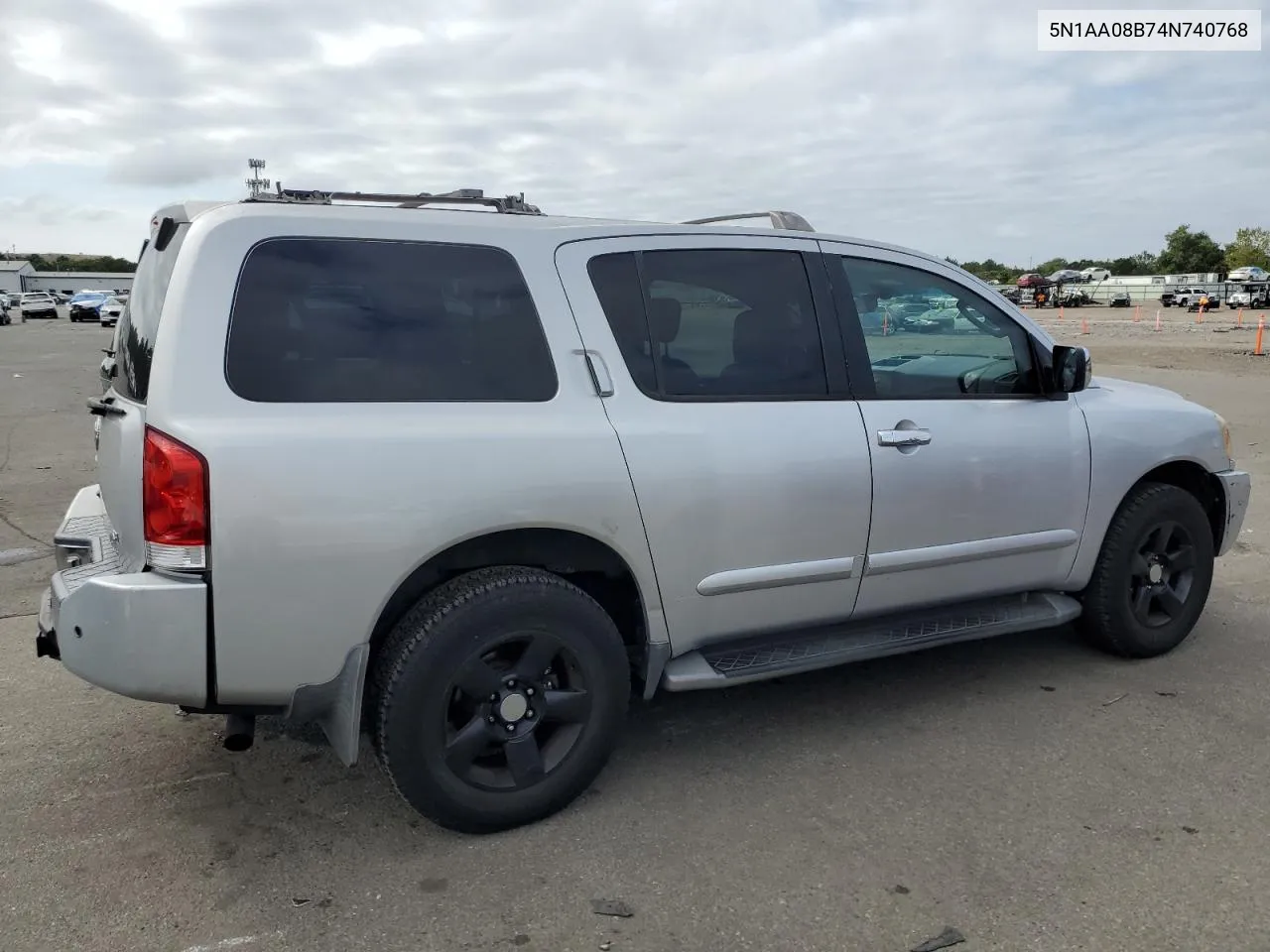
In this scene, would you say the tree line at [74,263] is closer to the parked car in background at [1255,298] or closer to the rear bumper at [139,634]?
the parked car in background at [1255,298]

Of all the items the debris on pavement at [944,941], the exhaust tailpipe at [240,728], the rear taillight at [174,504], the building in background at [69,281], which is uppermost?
the building in background at [69,281]

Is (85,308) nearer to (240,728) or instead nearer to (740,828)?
(240,728)

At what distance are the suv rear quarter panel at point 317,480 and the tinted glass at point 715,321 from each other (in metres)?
0.47

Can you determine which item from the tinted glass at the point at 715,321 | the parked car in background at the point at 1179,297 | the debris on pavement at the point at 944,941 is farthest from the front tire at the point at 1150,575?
the parked car in background at the point at 1179,297

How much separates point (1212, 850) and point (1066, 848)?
0.42 meters

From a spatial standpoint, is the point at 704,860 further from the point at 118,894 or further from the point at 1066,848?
the point at 118,894

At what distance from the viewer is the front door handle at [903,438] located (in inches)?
145

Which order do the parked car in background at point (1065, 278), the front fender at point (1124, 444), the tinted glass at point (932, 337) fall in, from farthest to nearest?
the parked car in background at point (1065, 278), the front fender at point (1124, 444), the tinted glass at point (932, 337)

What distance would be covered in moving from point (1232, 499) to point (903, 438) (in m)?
2.06

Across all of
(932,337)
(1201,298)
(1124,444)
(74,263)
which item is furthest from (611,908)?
(74,263)

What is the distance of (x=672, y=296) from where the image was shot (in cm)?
352

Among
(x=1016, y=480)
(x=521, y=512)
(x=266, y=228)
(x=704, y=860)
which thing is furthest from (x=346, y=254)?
(x=1016, y=480)

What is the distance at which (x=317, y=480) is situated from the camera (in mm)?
2785

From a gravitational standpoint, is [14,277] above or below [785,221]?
above
